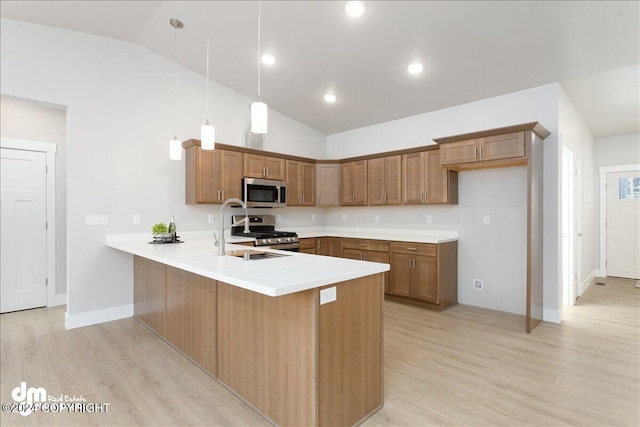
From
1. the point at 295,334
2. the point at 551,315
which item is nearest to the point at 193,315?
the point at 295,334

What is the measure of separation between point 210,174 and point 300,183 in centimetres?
160

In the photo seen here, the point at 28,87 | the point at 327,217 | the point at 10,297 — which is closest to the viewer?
the point at 28,87

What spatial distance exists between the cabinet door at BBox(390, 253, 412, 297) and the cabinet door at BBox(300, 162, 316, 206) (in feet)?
5.74

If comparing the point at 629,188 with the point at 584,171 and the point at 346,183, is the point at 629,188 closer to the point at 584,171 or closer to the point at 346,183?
the point at 584,171

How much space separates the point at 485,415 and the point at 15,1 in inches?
201

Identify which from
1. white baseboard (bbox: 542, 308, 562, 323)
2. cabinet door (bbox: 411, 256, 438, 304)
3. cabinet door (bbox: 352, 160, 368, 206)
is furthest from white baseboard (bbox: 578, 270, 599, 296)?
cabinet door (bbox: 352, 160, 368, 206)

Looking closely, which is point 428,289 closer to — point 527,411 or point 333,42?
point 527,411

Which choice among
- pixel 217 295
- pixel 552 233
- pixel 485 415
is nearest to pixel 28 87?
pixel 217 295

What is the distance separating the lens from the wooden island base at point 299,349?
173cm

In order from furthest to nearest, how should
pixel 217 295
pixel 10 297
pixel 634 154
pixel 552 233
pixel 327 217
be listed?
1. pixel 327 217
2. pixel 634 154
3. pixel 10 297
4. pixel 552 233
5. pixel 217 295

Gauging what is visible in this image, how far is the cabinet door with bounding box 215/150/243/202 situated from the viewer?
4398mm

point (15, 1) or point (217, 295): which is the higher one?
point (15, 1)

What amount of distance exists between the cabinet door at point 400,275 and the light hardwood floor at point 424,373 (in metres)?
0.54

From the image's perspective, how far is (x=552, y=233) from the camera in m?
3.70
